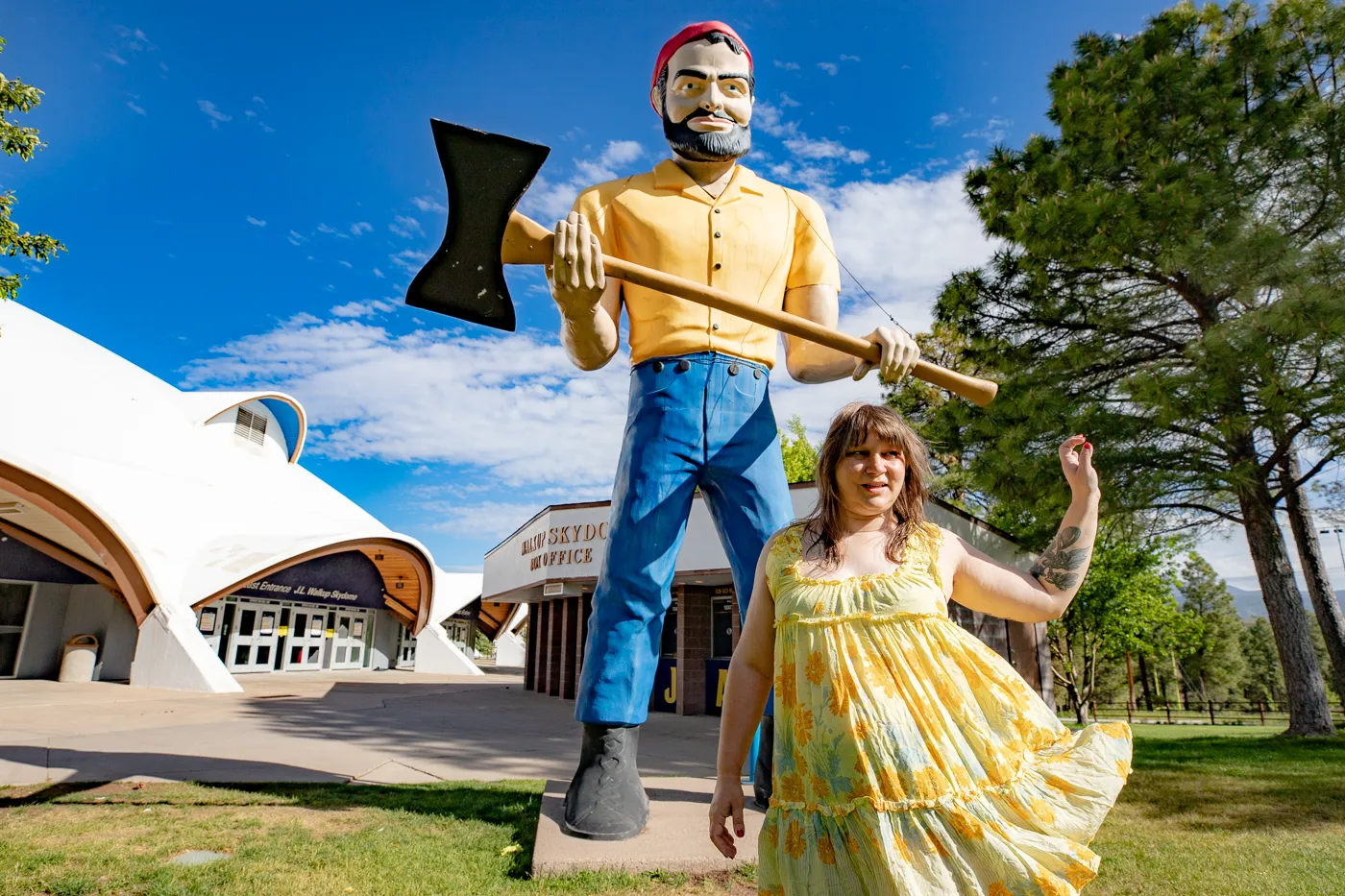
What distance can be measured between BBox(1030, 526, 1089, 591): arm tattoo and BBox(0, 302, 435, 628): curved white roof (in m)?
15.4

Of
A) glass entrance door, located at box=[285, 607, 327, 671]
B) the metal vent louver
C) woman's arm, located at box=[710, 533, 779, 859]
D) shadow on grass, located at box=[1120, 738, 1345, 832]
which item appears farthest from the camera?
the metal vent louver

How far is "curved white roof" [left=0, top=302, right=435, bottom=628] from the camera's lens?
15516 mm

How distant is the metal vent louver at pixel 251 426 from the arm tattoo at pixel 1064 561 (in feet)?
85.9

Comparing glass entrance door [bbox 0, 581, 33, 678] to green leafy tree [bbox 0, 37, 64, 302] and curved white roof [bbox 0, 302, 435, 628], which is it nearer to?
curved white roof [bbox 0, 302, 435, 628]

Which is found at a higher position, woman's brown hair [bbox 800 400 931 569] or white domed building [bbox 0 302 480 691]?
white domed building [bbox 0 302 480 691]

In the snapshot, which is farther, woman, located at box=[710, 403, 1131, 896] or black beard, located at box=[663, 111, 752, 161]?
black beard, located at box=[663, 111, 752, 161]

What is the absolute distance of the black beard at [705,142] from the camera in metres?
2.87

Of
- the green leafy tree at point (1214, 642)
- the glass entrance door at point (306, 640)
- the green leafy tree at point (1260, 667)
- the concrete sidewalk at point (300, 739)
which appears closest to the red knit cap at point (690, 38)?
the concrete sidewalk at point (300, 739)

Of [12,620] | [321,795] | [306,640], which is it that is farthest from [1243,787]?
[306,640]

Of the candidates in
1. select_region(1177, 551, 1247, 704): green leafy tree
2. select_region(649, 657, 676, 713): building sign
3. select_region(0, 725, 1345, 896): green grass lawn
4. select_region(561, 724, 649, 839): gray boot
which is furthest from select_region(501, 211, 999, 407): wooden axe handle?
select_region(1177, 551, 1247, 704): green leafy tree

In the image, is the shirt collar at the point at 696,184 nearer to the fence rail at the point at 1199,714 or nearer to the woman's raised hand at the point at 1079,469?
the woman's raised hand at the point at 1079,469

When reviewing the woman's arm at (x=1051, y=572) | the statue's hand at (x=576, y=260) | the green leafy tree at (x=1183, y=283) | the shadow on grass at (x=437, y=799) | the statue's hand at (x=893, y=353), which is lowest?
the shadow on grass at (x=437, y=799)

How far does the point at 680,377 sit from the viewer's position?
2.70m

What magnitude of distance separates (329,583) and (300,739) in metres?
16.3
